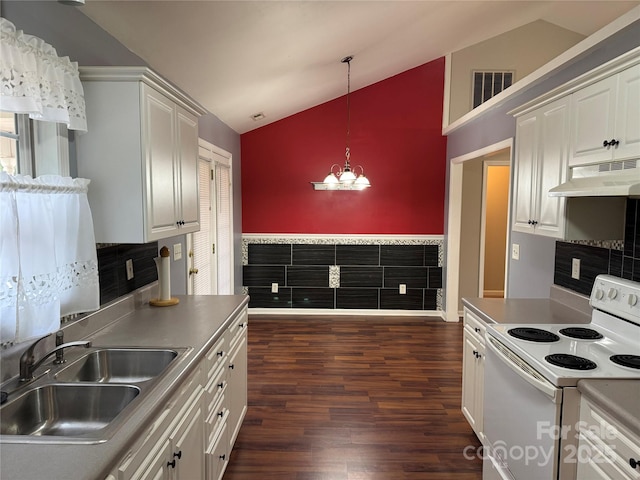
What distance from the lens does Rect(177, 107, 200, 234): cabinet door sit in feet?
7.89

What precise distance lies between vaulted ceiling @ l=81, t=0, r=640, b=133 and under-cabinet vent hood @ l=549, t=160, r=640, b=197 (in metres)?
1.73

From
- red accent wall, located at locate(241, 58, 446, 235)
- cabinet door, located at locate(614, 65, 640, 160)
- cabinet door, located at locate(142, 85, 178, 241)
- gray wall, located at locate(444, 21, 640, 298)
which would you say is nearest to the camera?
cabinet door, located at locate(614, 65, 640, 160)

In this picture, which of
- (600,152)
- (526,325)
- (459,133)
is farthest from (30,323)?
(459,133)

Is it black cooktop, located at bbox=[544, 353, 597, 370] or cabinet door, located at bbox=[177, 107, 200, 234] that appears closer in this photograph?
black cooktop, located at bbox=[544, 353, 597, 370]

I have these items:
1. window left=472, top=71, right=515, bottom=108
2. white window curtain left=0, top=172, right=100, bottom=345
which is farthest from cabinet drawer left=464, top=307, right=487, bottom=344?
window left=472, top=71, right=515, bottom=108

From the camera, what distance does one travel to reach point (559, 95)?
2256mm

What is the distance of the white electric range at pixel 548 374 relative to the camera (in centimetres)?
159

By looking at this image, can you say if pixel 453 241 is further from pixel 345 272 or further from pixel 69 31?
pixel 69 31

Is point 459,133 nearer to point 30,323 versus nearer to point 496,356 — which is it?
point 496,356

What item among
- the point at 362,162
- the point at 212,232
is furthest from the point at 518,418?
the point at 362,162

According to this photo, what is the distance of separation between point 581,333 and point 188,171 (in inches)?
90.1

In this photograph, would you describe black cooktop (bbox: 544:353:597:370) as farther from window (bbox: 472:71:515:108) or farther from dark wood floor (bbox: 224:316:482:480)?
window (bbox: 472:71:515:108)

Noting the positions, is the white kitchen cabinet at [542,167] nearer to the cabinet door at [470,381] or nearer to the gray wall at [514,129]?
the gray wall at [514,129]

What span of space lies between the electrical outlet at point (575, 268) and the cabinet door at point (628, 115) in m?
0.96
